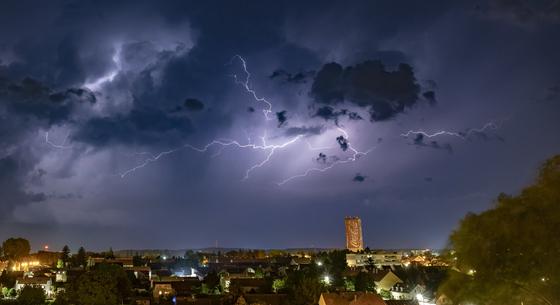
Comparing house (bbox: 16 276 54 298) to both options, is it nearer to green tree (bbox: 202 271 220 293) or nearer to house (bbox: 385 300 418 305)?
green tree (bbox: 202 271 220 293)

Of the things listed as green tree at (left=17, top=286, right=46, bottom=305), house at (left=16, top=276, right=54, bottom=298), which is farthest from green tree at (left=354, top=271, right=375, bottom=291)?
house at (left=16, top=276, right=54, bottom=298)

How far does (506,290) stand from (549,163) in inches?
147

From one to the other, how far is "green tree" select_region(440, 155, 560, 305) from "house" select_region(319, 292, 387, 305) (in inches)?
799

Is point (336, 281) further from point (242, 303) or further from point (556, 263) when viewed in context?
point (556, 263)

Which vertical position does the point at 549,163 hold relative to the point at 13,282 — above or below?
above

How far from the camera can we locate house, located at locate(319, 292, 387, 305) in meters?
35.2

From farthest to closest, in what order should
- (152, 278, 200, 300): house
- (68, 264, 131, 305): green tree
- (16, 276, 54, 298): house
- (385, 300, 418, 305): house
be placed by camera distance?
(16, 276, 54, 298): house < (152, 278, 200, 300): house < (385, 300, 418, 305): house < (68, 264, 131, 305): green tree

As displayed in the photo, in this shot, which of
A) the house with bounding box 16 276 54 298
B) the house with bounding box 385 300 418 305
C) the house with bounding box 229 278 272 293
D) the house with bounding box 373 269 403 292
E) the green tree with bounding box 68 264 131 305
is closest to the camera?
the green tree with bounding box 68 264 131 305

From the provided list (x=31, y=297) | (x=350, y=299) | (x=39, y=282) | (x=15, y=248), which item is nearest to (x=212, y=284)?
(x=31, y=297)

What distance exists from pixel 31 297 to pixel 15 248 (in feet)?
156

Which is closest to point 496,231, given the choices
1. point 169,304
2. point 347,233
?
point 169,304

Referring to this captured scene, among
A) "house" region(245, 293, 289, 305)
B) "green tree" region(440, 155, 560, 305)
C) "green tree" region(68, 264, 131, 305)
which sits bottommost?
"house" region(245, 293, 289, 305)

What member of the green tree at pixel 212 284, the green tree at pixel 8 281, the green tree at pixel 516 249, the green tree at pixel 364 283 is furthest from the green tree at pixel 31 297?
the green tree at pixel 516 249

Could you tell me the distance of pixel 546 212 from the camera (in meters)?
14.2
